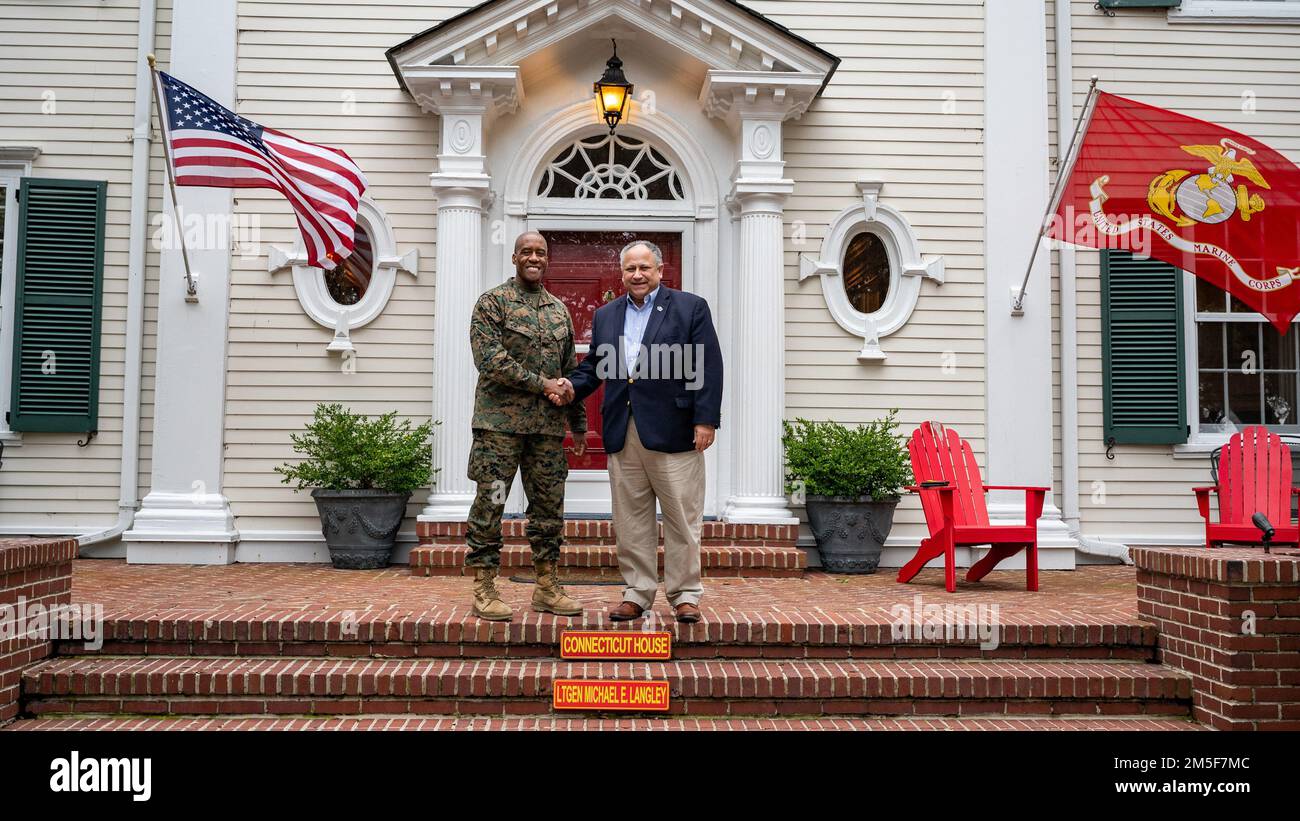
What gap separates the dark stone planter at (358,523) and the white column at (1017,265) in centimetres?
484

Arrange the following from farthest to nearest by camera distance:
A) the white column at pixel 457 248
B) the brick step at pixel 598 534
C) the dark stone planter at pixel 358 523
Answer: the white column at pixel 457 248, the dark stone planter at pixel 358 523, the brick step at pixel 598 534

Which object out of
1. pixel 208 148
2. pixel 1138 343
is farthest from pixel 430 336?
pixel 1138 343

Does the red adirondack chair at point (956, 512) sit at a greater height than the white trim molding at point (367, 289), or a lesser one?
lesser

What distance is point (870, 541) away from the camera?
7.65 m

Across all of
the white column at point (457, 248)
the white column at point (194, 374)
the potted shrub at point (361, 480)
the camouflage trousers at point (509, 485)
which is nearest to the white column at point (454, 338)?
the white column at point (457, 248)

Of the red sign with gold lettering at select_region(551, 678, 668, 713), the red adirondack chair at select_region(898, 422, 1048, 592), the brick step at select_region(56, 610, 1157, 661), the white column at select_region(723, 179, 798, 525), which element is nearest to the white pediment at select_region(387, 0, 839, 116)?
the white column at select_region(723, 179, 798, 525)

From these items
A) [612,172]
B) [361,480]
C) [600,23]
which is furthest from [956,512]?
[600,23]

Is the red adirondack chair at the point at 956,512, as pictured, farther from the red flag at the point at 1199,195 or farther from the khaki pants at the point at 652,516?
the khaki pants at the point at 652,516

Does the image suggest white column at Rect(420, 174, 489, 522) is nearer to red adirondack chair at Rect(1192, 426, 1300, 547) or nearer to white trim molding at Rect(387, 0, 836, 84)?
white trim molding at Rect(387, 0, 836, 84)

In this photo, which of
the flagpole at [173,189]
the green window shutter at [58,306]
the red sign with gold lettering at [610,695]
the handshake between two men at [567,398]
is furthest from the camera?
the green window shutter at [58,306]

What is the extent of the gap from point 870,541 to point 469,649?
3.63 meters

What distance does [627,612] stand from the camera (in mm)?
5254

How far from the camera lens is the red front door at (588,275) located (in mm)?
8312

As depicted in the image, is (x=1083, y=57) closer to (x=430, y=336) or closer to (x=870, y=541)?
(x=870, y=541)
